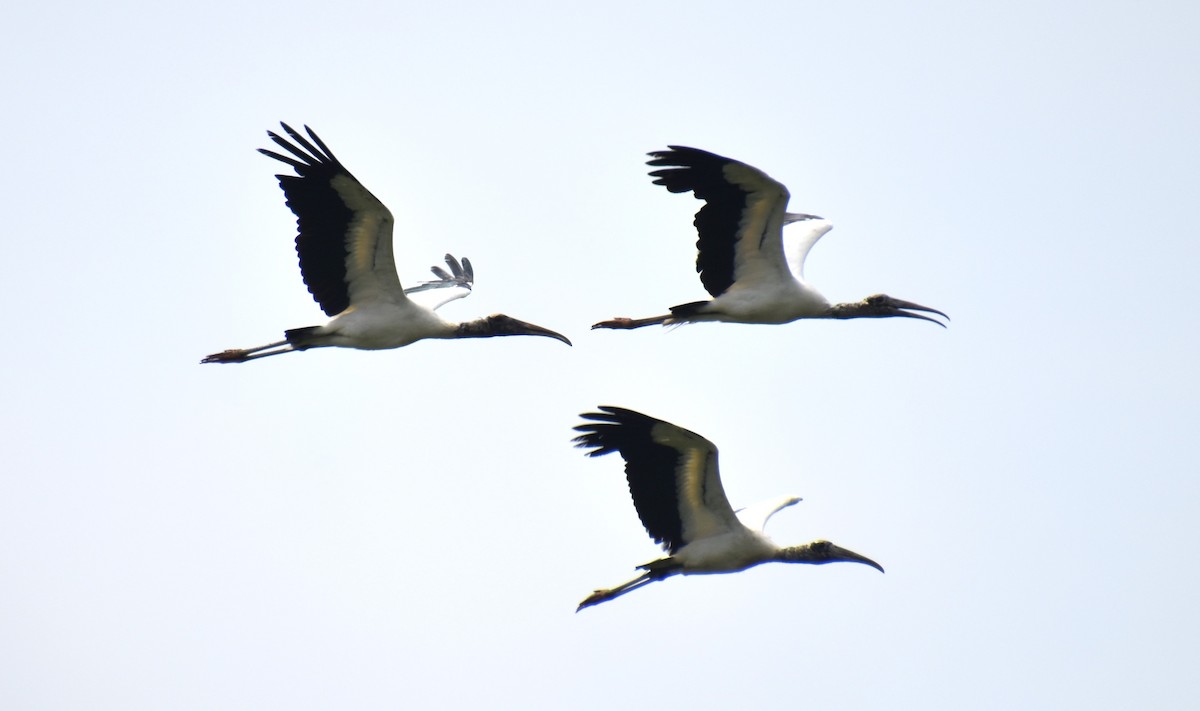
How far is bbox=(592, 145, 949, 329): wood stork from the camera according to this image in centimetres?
2039

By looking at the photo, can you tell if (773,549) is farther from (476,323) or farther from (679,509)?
(476,323)

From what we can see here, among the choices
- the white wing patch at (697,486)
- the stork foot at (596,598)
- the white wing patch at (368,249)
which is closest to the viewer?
the white wing patch at (697,486)

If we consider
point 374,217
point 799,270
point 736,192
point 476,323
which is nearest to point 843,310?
point 799,270

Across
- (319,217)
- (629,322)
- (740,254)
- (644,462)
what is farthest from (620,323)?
(319,217)

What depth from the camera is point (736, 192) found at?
2058 centimetres

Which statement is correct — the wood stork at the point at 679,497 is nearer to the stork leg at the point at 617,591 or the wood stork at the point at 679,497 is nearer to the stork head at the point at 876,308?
the stork leg at the point at 617,591

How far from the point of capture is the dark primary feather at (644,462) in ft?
64.5

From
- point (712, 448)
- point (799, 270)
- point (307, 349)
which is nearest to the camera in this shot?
point (712, 448)

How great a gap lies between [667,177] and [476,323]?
2.71 meters

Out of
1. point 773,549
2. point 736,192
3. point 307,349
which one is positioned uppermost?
point 736,192

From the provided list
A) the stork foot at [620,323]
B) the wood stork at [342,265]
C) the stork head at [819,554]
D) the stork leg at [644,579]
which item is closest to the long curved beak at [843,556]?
the stork head at [819,554]

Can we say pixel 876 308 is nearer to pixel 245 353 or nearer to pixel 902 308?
pixel 902 308

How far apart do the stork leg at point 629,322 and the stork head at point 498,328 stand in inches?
21.0

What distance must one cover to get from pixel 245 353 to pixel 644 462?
4257 mm
